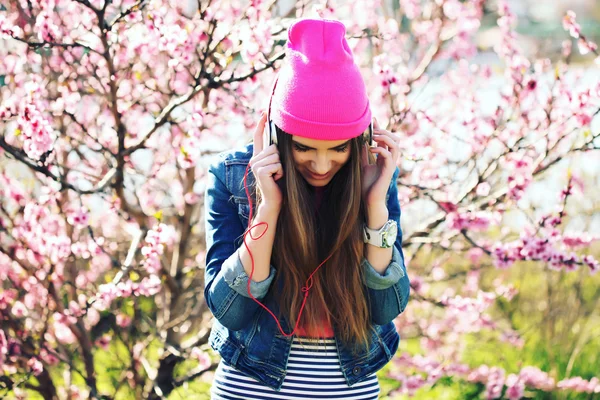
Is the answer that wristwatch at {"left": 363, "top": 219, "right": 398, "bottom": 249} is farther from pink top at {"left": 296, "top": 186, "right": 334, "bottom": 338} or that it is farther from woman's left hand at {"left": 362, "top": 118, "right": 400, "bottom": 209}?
pink top at {"left": 296, "top": 186, "right": 334, "bottom": 338}

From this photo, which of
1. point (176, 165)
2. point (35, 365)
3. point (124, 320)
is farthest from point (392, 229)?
point (124, 320)

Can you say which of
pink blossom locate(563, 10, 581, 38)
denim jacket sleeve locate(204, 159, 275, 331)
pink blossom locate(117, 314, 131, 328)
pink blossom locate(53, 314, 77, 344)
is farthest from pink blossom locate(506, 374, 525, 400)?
denim jacket sleeve locate(204, 159, 275, 331)

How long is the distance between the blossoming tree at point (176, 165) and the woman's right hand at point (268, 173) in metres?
0.88

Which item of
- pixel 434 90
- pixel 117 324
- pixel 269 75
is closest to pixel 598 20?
pixel 434 90

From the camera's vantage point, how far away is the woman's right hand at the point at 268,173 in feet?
5.46


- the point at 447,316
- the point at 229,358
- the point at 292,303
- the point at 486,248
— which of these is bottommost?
the point at 447,316

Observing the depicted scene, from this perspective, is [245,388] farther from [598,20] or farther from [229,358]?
[598,20]

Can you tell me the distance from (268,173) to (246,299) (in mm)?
307

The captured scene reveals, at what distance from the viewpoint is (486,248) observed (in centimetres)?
308

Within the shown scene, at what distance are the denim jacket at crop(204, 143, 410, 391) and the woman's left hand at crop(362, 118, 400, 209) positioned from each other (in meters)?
0.14

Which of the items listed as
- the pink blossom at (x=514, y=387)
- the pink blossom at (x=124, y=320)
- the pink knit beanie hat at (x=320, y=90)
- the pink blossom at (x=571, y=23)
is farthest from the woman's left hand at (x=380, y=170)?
the pink blossom at (x=514, y=387)

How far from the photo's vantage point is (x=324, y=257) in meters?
1.78

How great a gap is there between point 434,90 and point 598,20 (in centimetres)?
1047

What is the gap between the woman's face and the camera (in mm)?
1662
